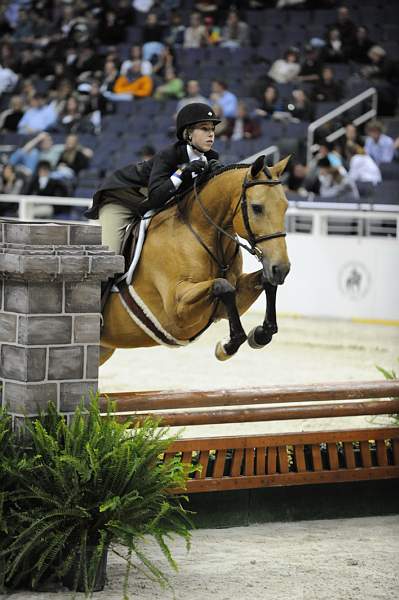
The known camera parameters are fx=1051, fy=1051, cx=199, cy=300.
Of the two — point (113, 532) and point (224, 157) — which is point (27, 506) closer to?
point (113, 532)

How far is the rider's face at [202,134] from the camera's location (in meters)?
5.09

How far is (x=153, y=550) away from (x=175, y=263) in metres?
1.48

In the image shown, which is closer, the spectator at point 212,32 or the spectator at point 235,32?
the spectator at point 235,32

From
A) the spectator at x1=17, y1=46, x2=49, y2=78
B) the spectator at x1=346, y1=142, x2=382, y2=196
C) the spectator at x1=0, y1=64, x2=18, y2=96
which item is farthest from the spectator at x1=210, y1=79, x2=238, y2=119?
the spectator at x1=0, y1=64, x2=18, y2=96

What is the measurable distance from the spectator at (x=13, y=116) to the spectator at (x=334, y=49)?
16.3 feet

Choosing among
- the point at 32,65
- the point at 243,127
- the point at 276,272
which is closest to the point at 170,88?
the point at 243,127

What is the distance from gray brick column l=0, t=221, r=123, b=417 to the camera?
370 centimetres

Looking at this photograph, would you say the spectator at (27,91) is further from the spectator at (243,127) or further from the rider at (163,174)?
the rider at (163,174)

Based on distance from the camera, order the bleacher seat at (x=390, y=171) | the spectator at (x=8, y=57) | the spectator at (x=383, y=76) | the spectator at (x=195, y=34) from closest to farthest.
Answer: the bleacher seat at (x=390, y=171) < the spectator at (x=383, y=76) < the spectator at (x=195, y=34) < the spectator at (x=8, y=57)

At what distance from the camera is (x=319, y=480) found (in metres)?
4.61

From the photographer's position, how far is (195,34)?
15641 millimetres

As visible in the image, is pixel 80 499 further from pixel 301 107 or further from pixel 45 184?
pixel 301 107

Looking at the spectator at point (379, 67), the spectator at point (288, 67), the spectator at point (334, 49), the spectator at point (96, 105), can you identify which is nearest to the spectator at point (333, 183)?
the spectator at point (379, 67)

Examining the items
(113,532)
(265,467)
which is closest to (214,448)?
(265,467)
